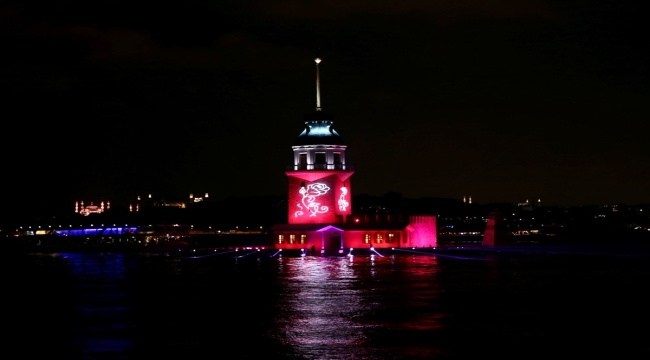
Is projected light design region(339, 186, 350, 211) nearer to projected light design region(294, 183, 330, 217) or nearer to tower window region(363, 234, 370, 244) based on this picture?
projected light design region(294, 183, 330, 217)

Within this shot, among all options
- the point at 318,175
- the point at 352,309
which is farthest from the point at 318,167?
the point at 352,309

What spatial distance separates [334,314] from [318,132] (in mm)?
45287

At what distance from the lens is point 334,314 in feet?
85.2

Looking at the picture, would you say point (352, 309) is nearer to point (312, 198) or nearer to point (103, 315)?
point (103, 315)

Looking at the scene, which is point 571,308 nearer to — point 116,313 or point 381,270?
point 116,313

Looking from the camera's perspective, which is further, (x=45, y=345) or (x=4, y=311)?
(x=4, y=311)

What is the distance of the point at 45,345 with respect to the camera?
21.7m

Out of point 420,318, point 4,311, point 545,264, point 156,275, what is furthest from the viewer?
point 545,264

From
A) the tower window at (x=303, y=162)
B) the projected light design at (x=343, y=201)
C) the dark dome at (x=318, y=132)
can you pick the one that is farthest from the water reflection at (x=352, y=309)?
the dark dome at (x=318, y=132)

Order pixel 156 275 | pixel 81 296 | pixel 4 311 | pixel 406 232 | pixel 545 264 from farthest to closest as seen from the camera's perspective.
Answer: pixel 406 232, pixel 545 264, pixel 156 275, pixel 81 296, pixel 4 311

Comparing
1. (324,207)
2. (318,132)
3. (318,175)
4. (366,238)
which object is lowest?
(366,238)

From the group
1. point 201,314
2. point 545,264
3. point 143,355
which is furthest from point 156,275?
point 143,355

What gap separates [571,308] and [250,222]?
509ft

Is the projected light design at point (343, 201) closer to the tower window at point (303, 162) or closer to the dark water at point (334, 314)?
the tower window at point (303, 162)
